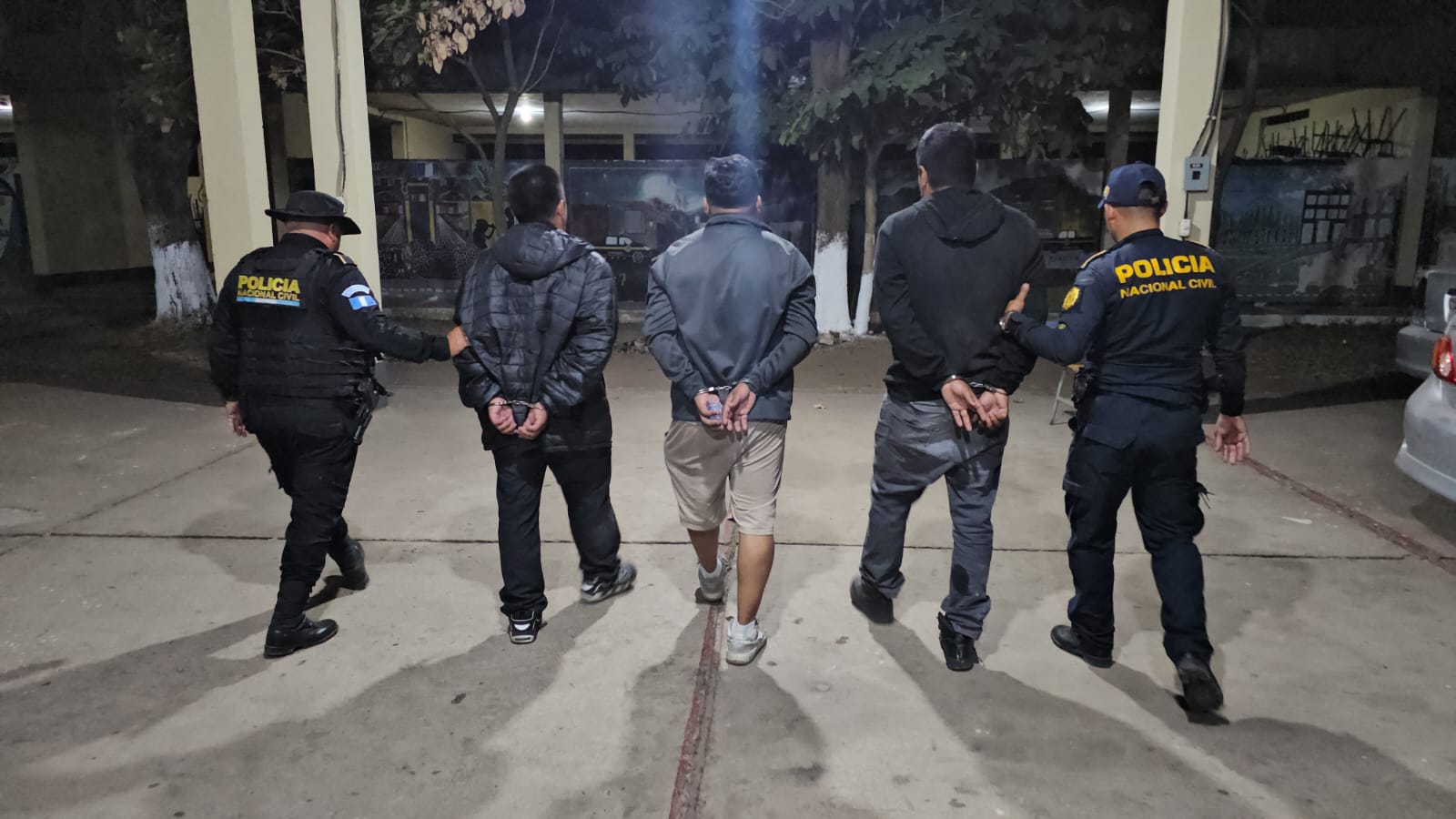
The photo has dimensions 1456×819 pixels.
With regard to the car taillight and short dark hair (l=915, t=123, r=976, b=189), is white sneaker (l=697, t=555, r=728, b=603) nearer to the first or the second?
short dark hair (l=915, t=123, r=976, b=189)

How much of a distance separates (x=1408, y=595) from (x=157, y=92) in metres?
11.9

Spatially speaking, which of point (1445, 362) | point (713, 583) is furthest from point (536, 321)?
point (1445, 362)

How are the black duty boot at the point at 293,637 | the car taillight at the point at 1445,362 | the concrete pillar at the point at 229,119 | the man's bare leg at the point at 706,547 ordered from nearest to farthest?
1. the black duty boot at the point at 293,637
2. the man's bare leg at the point at 706,547
3. the car taillight at the point at 1445,362
4. the concrete pillar at the point at 229,119

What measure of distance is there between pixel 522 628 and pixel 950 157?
2301 millimetres

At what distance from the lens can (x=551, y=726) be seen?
300 cm

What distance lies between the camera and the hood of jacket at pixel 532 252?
3.37 m

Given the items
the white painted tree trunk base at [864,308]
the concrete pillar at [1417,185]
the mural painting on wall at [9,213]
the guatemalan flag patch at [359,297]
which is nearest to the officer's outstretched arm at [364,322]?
the guatemalan flag patch at [359,297]

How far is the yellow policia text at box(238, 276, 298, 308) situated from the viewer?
3.37 metres

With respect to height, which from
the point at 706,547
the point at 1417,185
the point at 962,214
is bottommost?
the point at 706,547

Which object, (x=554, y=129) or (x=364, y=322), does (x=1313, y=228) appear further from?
(x=364, y=322)

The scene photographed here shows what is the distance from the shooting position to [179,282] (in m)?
12.5

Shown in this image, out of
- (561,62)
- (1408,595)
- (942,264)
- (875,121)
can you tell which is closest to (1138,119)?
(875,121)

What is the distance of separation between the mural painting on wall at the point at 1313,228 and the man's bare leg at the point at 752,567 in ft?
37.3

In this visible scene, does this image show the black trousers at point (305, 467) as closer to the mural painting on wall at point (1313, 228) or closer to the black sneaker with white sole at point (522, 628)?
the black sneaker with white sole at point (522, 628)
